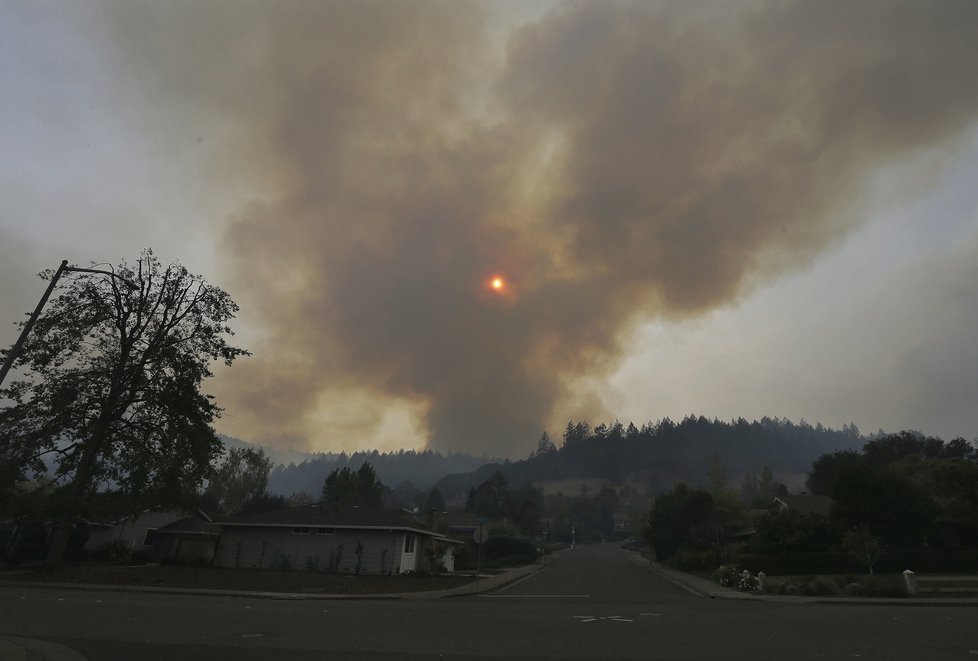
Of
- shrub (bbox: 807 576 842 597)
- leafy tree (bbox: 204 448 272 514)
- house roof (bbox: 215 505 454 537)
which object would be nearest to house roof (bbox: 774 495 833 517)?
shrub (bbox: 807 576 842 597)

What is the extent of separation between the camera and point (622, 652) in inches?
416

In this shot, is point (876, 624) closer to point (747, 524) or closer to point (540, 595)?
point (540, 595)

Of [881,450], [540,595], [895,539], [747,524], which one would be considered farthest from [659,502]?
[881,450]

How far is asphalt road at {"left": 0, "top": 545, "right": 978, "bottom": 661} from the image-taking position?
34.2ft

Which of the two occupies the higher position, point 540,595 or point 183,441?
point 183,441

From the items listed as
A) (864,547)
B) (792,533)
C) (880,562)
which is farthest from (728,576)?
(880,562)

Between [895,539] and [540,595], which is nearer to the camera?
[540,595]

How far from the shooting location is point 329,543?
3872cm

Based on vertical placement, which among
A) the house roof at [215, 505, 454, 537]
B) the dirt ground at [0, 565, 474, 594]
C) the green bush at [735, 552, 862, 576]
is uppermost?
the house roof at [215, 505, 454, 537]

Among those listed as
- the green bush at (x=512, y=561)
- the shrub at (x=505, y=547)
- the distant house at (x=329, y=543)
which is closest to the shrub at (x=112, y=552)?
the distant house at (x=329, y=543)

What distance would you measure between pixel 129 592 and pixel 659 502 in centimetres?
5303

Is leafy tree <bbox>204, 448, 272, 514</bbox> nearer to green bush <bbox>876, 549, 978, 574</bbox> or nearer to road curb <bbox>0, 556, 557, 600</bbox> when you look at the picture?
road curb <bbox>0, 556, 557, 600</bbox>

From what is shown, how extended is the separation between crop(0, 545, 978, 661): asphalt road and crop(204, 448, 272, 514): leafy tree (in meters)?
78.3

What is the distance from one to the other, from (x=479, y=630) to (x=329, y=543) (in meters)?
28.8
